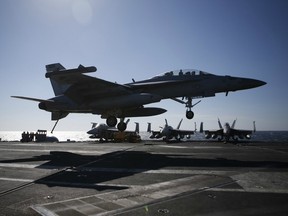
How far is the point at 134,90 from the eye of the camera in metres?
24.0

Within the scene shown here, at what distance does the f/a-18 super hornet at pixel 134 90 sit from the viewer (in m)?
22.5

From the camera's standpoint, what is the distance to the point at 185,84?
77.1 ft

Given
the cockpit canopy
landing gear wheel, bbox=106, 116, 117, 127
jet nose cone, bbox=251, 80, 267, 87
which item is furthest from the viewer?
landing gear wheel, bbox=106, 116, 117, 127

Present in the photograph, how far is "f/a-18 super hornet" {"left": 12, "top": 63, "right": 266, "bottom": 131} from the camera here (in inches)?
885

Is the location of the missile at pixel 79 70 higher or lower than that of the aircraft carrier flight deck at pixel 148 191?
higher

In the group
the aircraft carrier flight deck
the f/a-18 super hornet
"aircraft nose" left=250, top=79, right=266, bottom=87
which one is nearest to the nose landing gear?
the f/a-18 super hornet

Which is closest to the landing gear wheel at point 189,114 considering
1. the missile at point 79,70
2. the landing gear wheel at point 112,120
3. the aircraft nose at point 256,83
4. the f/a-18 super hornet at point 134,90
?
the f/a-18 super hornet at point 134,90

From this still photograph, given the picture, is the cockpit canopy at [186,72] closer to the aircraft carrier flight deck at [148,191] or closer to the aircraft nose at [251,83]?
the aircraft nose at [251,83]

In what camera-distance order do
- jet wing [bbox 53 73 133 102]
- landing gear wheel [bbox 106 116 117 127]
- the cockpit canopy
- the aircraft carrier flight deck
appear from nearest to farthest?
the aircraft carrier flight deck → jet wing [bbox 53 73 133 102] → the cockpit canopy → landing gear wheel [bbox 106 116 117 127]

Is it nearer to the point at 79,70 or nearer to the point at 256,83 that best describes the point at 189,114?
the point at 256,83

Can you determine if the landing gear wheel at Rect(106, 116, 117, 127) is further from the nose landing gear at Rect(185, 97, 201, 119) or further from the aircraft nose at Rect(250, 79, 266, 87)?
the aircraft nose at Rect(250, 79, 266, 87)

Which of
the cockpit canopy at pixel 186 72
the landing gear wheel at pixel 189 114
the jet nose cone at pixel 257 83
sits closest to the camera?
the jet nose cone at pixel 257 83

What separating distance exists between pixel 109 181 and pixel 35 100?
18.1 m

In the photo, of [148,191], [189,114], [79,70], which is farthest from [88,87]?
[148,191]
